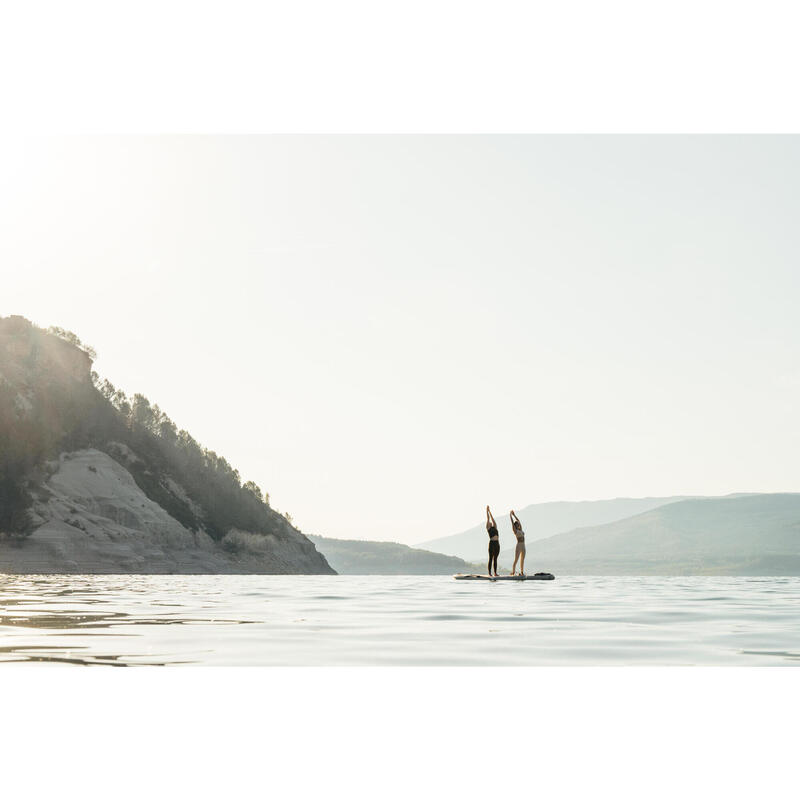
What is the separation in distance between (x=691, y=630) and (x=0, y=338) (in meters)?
99.2

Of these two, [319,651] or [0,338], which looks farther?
[0,338]

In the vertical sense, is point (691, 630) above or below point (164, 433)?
below

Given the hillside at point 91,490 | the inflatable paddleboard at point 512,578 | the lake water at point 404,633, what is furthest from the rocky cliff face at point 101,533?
the lake water at point 404,633

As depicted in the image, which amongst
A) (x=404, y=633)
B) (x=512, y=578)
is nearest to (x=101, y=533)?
(x=512, y=578)

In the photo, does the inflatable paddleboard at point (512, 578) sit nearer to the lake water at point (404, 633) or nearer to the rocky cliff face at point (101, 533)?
the lake water at point (404, 633)

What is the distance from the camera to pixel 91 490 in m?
99.6

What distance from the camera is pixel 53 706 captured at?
9.42 m

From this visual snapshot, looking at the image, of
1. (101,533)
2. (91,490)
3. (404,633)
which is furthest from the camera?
(91,490)

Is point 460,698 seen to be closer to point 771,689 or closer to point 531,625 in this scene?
point 771,689

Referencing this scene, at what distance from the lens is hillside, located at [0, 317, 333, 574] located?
9031cm

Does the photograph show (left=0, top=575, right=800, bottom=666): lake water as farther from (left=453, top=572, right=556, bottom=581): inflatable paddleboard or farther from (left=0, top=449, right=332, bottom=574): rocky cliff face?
(left=0, top=449, right=332, bottom=574): rocky cliff face

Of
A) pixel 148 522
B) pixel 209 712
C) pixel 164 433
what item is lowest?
pixel 209 712

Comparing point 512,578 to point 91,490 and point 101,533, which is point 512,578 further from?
point 91,490

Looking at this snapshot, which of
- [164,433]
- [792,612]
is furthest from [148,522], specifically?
[792,612]
